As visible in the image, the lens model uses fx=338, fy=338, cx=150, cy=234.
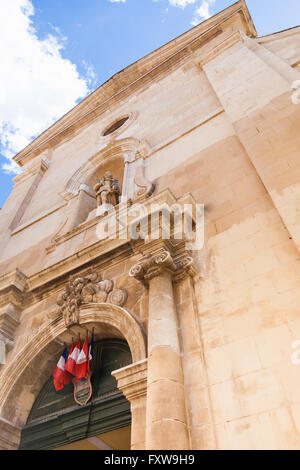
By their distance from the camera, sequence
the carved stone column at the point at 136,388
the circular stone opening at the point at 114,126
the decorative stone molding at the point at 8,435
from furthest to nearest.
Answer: the circular stone opening at the point at 114,126
the decorative stone molding at the point at 8,435
the carved stone column at the point at 136,388

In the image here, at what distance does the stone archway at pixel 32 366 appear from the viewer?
4695 millimetres

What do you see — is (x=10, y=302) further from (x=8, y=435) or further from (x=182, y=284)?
(x=182, y=284)

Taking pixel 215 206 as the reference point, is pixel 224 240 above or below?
below

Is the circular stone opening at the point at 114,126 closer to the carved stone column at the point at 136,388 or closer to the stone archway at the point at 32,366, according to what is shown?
the stone archway at the point at 32,366

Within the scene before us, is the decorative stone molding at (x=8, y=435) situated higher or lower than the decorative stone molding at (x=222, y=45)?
lower

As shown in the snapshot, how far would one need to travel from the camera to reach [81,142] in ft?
38.8

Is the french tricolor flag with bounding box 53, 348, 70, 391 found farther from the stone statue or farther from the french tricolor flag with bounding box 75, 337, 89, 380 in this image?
the stone statue

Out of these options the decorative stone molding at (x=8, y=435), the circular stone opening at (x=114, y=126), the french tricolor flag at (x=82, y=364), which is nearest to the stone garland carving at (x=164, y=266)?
the french tricolor flag at (x=82, y=364)

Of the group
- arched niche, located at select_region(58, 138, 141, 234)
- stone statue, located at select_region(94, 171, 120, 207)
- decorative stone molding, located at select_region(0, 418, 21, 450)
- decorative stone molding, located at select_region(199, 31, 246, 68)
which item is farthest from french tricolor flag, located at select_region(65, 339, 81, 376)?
decorative stone molding, located at select_region(199, 31, 246, 68)

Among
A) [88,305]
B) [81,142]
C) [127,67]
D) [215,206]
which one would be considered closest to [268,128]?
[215,206]

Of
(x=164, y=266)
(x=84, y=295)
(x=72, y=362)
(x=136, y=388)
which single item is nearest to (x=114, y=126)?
(x=84, y=295)

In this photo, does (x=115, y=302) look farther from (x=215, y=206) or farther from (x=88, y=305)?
(x=215, y=206)

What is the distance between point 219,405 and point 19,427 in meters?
3.37

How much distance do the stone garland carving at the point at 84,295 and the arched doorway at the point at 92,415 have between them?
628 millimetres
